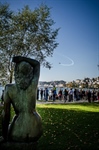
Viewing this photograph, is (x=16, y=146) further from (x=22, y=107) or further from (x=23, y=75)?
(x=23, y=75)

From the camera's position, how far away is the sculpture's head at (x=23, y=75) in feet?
13.0

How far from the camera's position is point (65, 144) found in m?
7.28

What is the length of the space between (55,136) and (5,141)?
480 cm

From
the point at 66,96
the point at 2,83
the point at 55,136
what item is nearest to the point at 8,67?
the point at 2,83

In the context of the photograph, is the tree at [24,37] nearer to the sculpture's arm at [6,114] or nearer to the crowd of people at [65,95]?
the crowd of people at [65,95]

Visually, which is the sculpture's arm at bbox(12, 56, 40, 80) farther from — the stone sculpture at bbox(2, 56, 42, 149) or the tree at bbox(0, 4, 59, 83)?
the tree at bbox(0, 4, 59, 83)

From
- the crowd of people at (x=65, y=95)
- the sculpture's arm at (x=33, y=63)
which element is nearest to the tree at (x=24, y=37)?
the crowd of people at (x=65, y=95)

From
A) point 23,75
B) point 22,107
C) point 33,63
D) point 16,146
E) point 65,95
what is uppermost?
point 33,63

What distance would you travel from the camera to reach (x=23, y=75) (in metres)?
4.01

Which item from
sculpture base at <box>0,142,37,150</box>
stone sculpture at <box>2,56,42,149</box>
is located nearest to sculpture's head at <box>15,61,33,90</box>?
stone sculpture at <box>2,56,42,149</box>

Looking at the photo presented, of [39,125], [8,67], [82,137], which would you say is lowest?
[82,137]

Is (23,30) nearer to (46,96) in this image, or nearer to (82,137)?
(46,96)

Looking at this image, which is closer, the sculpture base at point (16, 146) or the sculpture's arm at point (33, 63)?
the sculpture base at point (16, 146)

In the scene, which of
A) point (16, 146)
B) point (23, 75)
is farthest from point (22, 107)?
point (16, 146)
